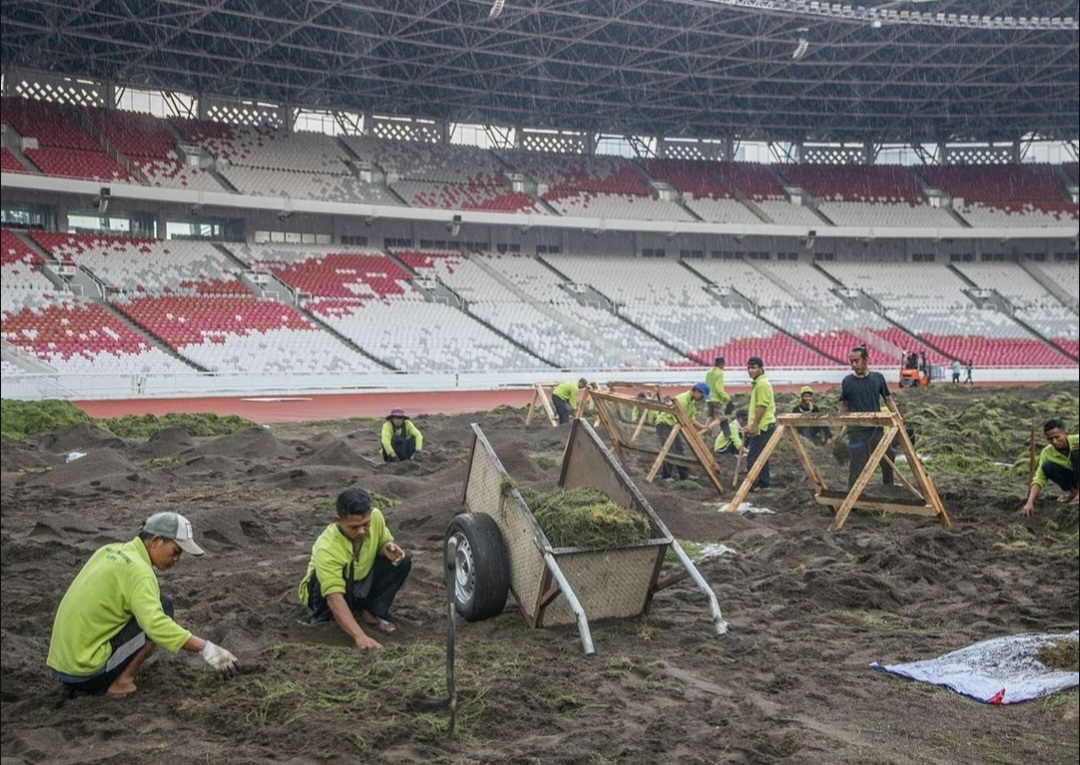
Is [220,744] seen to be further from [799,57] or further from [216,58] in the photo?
[799,57]

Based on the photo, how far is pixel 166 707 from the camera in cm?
543

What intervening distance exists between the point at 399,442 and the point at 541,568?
8159 millimetres

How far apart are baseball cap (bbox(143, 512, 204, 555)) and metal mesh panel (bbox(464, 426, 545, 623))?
2.14 m

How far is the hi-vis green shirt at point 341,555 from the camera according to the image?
6.36 metres

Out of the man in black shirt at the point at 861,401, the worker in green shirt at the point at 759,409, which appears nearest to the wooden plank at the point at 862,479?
the man in black shirt at the point at 861,401

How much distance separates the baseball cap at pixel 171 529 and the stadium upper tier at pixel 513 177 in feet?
112

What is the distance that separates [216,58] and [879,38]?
979 inches

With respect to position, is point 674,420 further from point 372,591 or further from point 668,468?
point 372,591

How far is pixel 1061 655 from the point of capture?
6.16m

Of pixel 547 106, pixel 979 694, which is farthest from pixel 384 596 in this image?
pixel 547 106

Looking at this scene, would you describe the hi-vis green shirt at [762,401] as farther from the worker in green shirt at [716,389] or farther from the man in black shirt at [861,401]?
the worker in green shirt at [716,389]

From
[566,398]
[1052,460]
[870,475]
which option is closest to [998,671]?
[870,475]

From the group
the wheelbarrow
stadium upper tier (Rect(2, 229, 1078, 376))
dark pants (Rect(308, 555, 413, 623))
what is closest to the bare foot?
dark pants (Rect(308, 555, 413, 623))

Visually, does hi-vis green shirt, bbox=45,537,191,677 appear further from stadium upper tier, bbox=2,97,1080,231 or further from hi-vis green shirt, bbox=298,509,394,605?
stadium upper tier, bbox=2,97,1080,231
